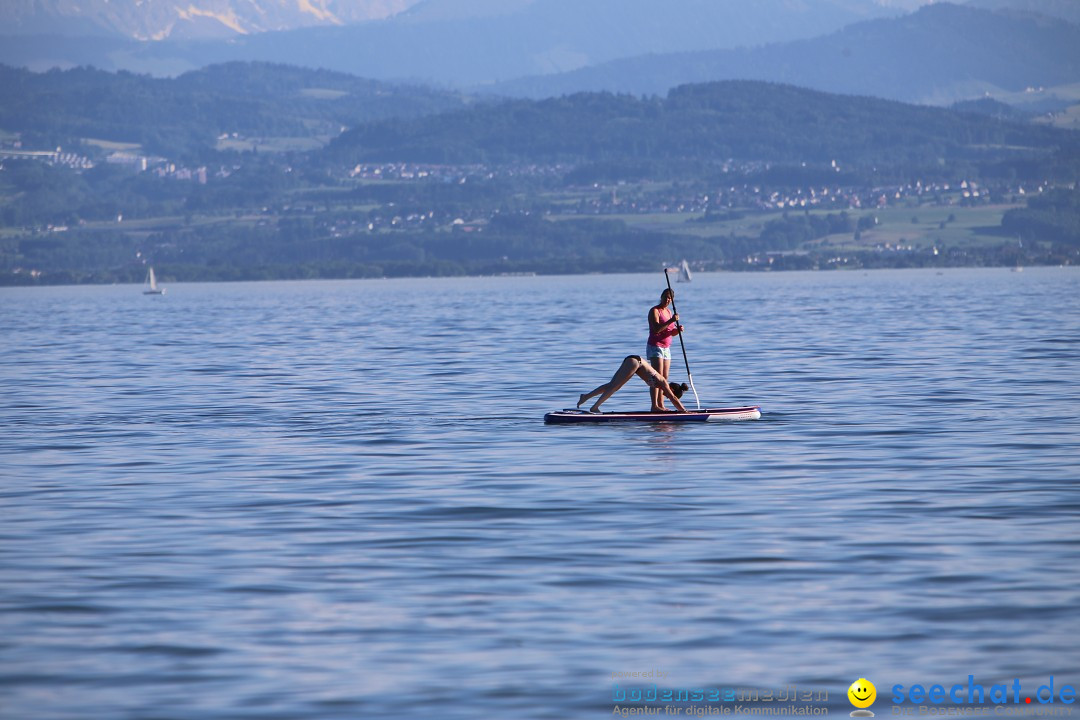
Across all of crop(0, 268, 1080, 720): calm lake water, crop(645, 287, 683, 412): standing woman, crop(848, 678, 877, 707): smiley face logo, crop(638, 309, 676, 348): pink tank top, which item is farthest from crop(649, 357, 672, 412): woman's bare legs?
crop(848, 678, 877, 707): smiley face logo

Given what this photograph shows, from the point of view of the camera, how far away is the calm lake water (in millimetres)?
13609

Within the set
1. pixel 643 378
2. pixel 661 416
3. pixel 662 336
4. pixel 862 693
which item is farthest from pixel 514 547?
pixel 662 336

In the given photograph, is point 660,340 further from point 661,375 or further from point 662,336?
point 661,375

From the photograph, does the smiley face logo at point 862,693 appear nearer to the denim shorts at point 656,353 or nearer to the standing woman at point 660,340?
the standing woman at point 660,340

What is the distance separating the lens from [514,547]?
738 inches

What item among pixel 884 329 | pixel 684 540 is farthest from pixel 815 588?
pixel 884 329

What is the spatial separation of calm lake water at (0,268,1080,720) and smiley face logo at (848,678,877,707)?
0.33 ft

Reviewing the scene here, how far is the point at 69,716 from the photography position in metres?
12.7

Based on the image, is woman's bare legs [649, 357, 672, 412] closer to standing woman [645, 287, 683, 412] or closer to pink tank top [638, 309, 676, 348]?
standing woman [645, 287, 683, 412]

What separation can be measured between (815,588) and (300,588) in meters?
5.09

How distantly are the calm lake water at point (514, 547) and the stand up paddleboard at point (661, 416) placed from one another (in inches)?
10.1

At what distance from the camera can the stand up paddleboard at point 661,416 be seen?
31203mm

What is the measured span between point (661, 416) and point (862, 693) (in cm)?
1856

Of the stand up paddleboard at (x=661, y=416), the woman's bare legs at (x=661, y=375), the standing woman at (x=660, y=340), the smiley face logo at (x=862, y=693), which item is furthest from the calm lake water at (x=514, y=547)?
the standing woman at (x=660, y=340)
